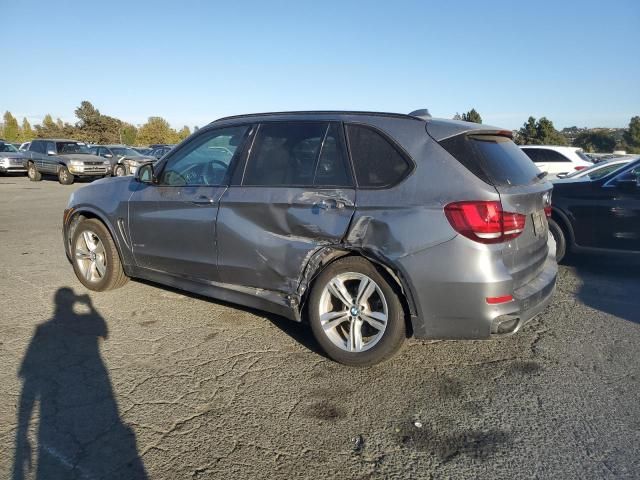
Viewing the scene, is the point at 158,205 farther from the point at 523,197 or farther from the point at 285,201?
the point at 523,197

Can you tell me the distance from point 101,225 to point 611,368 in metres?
4.79

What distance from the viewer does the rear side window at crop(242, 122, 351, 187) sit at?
351cm

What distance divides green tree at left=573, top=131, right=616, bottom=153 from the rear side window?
160 ft

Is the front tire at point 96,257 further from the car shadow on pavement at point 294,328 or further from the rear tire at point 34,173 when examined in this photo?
the rear tire at point 34,173

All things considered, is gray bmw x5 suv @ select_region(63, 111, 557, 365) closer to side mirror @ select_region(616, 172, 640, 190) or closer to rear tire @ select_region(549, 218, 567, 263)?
rear tire @ select_region(549, 218, 567, 263)

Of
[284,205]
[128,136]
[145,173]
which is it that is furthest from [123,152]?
[128,136]

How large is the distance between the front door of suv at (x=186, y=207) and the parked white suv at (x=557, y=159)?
1014cm

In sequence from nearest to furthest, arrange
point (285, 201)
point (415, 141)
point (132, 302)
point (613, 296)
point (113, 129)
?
point (415, 141), point (285, 201), point (132, 302), point (613, 296), point (113, 129)

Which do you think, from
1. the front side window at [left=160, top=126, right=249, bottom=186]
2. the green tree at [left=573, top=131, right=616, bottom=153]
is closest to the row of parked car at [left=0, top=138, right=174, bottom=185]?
the front side window at [left=160, top=126, right=249, bottom=186]

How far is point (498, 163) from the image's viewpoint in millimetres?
3297

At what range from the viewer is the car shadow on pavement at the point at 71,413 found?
234 cm

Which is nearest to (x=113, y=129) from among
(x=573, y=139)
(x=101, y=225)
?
(x=573, y=139)

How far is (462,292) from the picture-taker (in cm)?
300

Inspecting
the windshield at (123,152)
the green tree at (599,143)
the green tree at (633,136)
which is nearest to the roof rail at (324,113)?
the windshield at (123,152)
